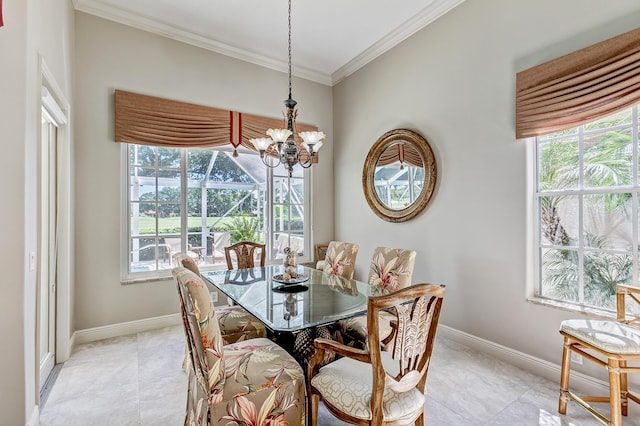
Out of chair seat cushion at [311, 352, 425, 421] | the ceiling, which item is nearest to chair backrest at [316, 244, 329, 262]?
the ceiling

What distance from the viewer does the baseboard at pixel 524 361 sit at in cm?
207

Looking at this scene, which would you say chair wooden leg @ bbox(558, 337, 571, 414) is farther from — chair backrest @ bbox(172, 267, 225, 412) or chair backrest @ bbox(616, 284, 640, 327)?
chair backrest @ bbox(172, 267, 225, 412)

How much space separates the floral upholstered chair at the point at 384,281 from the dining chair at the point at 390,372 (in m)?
0.68

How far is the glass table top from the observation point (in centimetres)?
168

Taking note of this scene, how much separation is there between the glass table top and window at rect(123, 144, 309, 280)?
1.02m

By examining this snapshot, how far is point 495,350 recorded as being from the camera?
103 inches

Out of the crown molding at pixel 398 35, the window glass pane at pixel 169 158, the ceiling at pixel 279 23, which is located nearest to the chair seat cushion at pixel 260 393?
the window glass pane at pixel 169 158

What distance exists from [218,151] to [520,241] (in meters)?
3.44

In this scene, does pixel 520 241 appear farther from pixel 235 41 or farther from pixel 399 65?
pixel 235 41

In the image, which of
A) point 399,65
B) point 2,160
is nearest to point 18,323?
point 2,160

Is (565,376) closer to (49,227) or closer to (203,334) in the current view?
(203,334)

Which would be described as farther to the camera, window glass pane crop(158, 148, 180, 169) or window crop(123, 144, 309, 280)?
window glass pane crop(158, 148, 180, 169)

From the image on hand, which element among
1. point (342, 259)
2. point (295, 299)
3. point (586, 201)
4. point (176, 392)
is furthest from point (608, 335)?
point (176, 392)

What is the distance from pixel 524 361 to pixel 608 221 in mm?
1249
